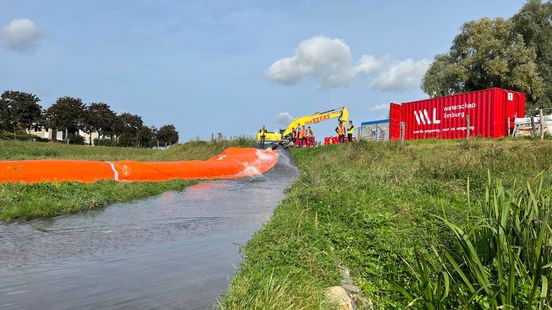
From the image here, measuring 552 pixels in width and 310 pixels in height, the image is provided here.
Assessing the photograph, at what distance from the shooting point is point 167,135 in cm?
9706

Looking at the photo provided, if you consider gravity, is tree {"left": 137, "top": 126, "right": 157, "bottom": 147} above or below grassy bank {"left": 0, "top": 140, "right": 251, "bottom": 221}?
above

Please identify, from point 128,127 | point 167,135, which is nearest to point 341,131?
point 128,127

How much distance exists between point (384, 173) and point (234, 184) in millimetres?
6233

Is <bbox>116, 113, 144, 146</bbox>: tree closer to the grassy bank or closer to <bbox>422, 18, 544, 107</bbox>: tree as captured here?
<bbox>422, 18, 544, 107</bbox>: tree

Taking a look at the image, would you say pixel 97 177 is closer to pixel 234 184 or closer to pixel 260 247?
pixel 234 184

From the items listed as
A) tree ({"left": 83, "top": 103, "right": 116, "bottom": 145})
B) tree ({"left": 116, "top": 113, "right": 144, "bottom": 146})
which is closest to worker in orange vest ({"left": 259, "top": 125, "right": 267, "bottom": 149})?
tree ({"left": 83, "top": 103, "right": 116, "bottom": 145})

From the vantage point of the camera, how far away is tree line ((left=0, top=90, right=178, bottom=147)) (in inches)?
2463

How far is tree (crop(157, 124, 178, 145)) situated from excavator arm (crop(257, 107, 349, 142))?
6319cm

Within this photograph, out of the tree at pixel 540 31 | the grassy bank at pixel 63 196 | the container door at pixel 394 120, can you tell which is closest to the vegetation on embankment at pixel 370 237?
the grassy bank at pixel 63 196

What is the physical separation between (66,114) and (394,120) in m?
52.6

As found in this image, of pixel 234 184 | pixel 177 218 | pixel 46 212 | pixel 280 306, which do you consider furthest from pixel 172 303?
pixel 234 184

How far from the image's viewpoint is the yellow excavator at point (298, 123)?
32.8 m

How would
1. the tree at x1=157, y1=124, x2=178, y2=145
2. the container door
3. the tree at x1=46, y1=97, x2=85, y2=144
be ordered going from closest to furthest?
1. the container door
2. the tree at x1=46, y1=97, x2=85, y2=144
3. the tree at x1=157, y1=124, x2=178, y2=145

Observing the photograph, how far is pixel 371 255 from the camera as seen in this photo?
616cm
